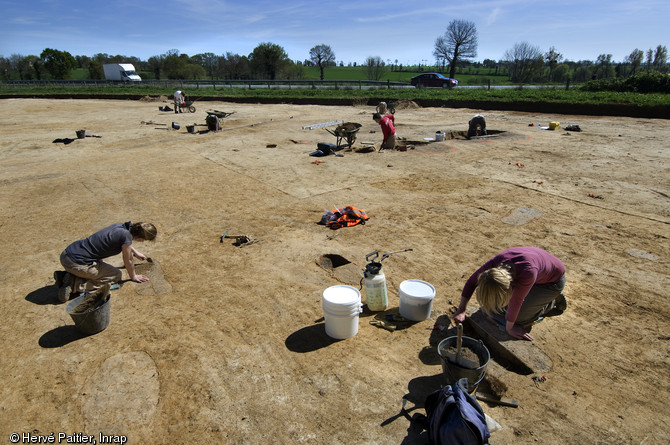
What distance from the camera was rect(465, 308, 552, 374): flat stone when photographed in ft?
12.6

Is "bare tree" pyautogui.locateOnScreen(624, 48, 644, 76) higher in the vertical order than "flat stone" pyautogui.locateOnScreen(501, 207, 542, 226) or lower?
higher

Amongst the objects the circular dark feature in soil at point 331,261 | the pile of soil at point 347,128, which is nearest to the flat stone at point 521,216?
the circular dark feature in soil at point 331,261

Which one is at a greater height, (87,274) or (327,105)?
(327,105)

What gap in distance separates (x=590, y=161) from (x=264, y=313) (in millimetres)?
11162

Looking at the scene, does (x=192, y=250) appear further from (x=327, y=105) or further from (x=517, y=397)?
(x=327, y=105)

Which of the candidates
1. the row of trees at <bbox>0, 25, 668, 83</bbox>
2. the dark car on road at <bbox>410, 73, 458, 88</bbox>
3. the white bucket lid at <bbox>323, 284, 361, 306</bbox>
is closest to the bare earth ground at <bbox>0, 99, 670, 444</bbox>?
the white bucket lid at <bbox>323, 284, 361, 306</bbox>

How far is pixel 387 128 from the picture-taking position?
42.6ft

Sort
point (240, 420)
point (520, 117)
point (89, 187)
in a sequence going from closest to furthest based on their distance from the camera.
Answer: point (240, 420) → point (89, 187) → point (520, 117)

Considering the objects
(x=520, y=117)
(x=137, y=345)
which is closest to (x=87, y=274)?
(x=137, y=345)

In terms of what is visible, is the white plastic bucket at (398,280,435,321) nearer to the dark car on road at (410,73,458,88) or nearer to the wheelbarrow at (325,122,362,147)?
the wheelbarrow at (325,122,362,147)

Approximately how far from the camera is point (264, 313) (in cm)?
475

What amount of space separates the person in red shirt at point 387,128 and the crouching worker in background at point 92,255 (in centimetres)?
919

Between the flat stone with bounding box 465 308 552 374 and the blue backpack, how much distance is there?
1281mm

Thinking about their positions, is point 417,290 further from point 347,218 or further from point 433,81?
point 433,81
